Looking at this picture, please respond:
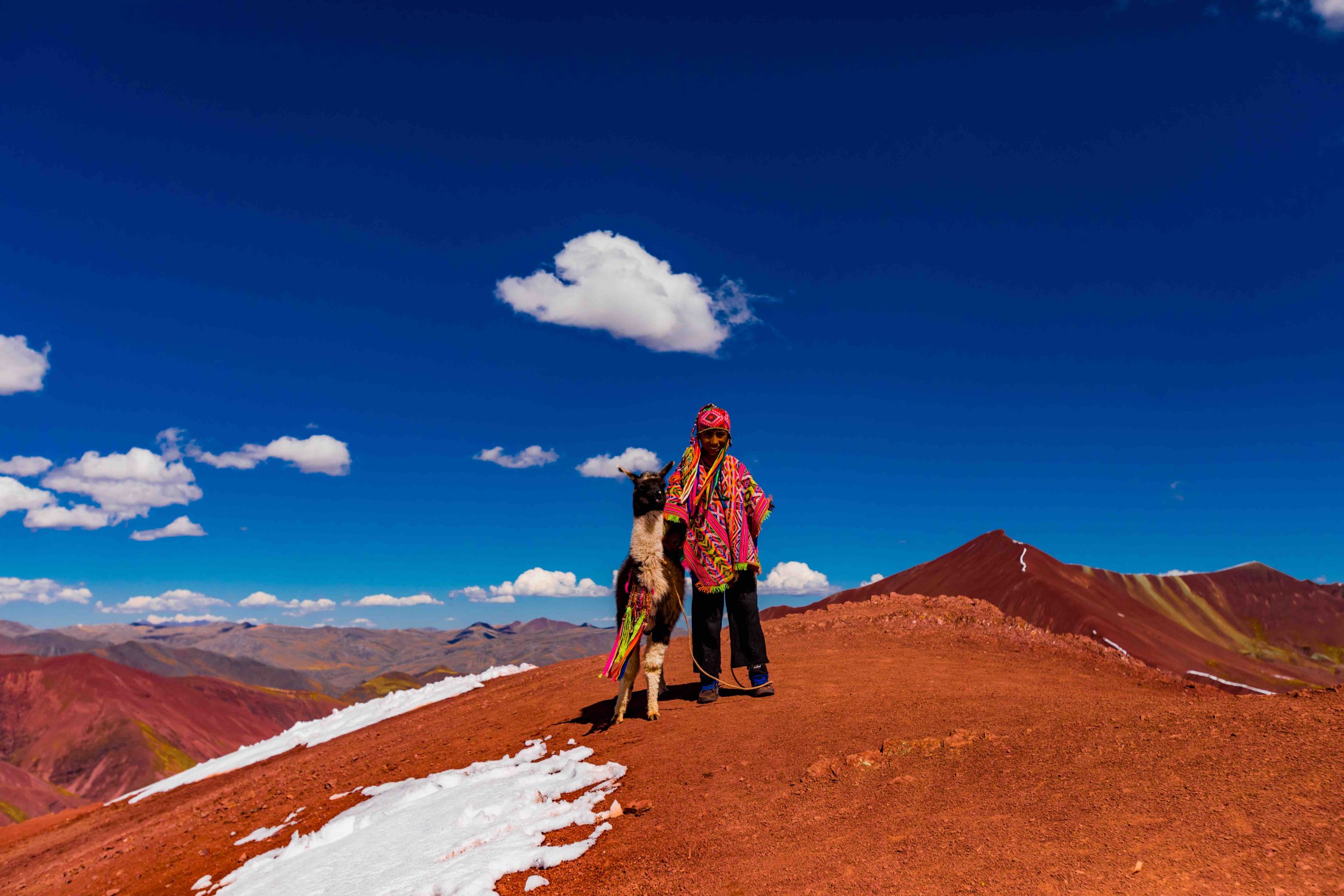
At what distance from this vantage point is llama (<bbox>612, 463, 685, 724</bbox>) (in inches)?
312

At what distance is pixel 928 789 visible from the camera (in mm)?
4680

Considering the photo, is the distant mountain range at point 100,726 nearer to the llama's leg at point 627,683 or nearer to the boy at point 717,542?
the llama's leg at point 627,683

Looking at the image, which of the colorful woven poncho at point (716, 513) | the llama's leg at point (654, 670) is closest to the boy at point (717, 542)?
the colorful woven poncho at point (716, 513)

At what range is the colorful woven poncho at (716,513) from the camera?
829 cm

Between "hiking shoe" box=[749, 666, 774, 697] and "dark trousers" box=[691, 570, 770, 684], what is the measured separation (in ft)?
0.31

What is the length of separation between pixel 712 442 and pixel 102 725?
14855 cm

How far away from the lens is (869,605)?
16078 millimetres

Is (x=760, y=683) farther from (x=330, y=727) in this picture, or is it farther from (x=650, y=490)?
(x=330, y=727)

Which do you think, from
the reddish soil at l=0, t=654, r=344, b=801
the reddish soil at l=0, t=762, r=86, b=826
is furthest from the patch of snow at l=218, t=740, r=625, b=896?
the reddish soil at l=0, t=654, r=344, b=801

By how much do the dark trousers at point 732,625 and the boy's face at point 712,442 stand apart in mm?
1499

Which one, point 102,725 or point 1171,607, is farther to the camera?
point 102,725

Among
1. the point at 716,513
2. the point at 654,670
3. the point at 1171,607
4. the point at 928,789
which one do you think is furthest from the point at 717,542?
the point at 1171,607

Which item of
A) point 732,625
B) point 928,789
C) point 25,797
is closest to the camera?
point 928,789

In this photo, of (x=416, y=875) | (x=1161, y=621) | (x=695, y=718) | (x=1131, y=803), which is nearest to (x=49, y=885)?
(x=416, y=875)
